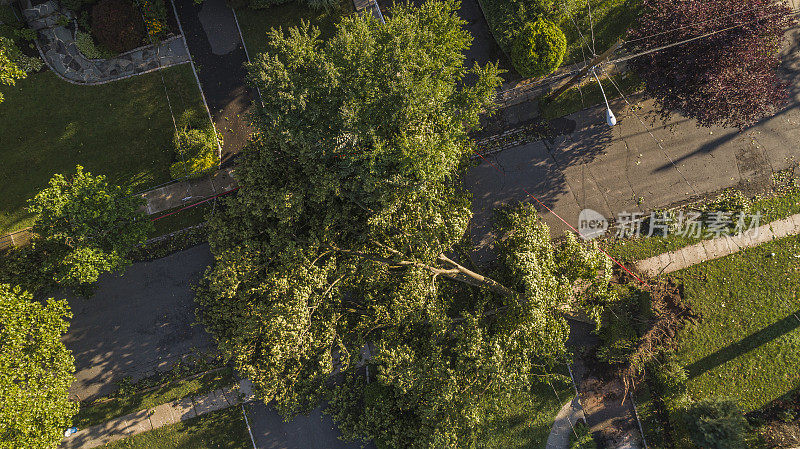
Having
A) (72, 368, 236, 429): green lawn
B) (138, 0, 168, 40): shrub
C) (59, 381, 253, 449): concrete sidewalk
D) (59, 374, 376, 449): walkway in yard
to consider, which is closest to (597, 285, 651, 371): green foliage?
(59, 374, 376, 449): walkway in yard

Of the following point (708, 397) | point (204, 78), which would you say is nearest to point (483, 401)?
point (708, 397)

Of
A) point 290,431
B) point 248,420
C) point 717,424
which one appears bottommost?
point 717,424

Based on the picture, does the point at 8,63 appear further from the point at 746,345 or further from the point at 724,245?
the point at 746,345

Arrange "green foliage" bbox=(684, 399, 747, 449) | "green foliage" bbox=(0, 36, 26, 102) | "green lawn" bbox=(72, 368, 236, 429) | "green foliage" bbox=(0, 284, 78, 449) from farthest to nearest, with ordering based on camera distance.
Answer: "green lawn" bbox=(72, 368, 236, 429), "green foliage" bbox=(684, 399, 747, 449), "green foliage" bbox=(0, 36, 26, 102), "green foliage" bbox=(0, 284, 78, 449)

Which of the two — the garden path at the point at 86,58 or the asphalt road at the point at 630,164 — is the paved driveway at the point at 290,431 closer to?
the asphalt road at the point at 630,164

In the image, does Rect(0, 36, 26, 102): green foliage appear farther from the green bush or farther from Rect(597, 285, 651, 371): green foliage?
Rect(597, 285, 651, 371): green foliage

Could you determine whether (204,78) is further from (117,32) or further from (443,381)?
(443,381)

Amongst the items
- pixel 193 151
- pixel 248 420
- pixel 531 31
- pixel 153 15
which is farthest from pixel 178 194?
pixel 531 31
